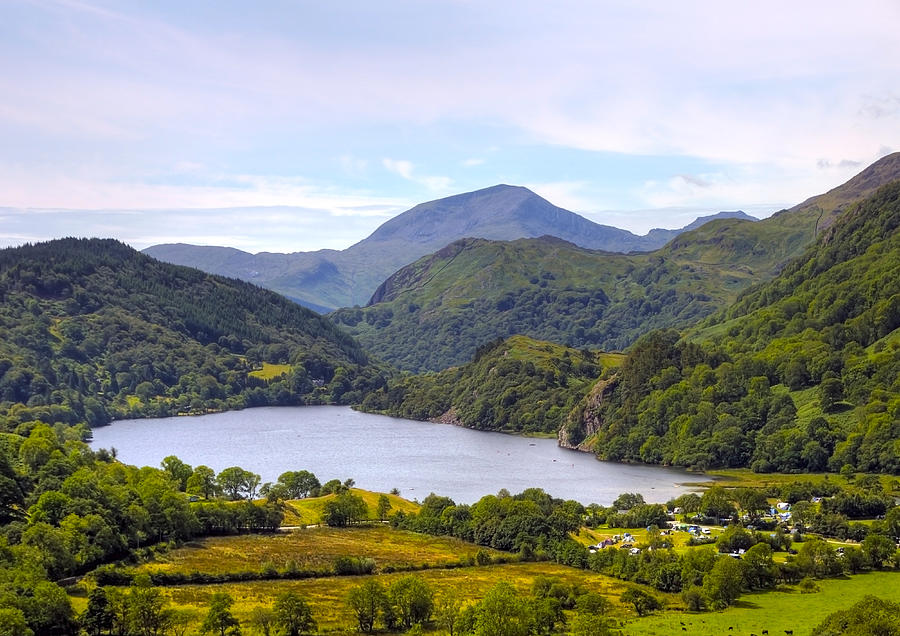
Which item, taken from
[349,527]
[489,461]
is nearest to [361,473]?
[489,461]

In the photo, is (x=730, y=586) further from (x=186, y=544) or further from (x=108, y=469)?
(x=108, y=469)

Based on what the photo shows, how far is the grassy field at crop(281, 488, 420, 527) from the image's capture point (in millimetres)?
113075

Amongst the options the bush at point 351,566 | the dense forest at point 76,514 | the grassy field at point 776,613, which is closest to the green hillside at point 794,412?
the grassy field at point 776,613

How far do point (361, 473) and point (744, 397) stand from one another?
85.2 metres

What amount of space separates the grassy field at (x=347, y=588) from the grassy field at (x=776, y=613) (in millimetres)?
4592

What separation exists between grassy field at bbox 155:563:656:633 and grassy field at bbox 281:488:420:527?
28.0 meters

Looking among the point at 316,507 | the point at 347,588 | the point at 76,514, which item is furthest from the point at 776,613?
the point at 76,514

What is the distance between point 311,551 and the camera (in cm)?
9575

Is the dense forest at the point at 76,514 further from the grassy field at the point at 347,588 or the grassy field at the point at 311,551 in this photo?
the grassy field at the point at 347,588

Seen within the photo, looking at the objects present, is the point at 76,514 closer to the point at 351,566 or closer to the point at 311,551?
the point at 311,551

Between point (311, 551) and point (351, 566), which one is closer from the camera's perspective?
point (351, 566)

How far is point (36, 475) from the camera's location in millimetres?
96062

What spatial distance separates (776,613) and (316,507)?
64.6 meters

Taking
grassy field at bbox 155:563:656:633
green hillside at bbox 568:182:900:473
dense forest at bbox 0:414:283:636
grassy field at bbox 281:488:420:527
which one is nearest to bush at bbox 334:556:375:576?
grassy field at bbox 155:563:656:633
